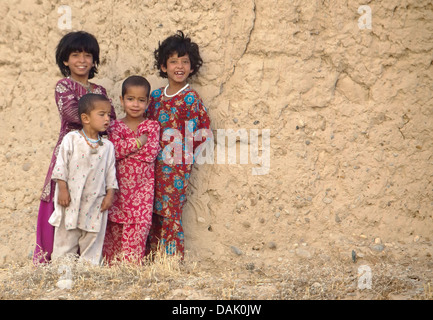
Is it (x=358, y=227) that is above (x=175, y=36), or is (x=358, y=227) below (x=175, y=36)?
below

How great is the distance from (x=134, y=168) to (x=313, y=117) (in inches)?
52.2

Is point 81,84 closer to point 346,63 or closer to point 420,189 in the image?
point 346,63

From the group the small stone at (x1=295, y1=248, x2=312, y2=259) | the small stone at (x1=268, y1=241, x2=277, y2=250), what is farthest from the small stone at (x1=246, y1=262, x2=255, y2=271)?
the small stone at (x1=295, y1=248, x2=312, y2=259)

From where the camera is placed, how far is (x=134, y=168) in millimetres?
3842

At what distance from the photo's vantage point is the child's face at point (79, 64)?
380 centimetres

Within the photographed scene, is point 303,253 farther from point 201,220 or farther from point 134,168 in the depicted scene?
point 134,168

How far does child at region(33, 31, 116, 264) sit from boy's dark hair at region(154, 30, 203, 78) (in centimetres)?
46

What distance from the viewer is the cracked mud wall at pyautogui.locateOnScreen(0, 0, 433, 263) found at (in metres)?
3.98

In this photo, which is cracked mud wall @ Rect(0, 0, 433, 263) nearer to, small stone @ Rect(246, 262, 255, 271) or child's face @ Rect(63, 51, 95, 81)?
small stone @ Rect(246, 262, 255, 271)

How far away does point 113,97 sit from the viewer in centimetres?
432

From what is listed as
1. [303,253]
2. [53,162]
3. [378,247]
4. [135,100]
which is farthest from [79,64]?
[378,247]

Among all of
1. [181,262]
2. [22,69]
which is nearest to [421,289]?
[181,262]
